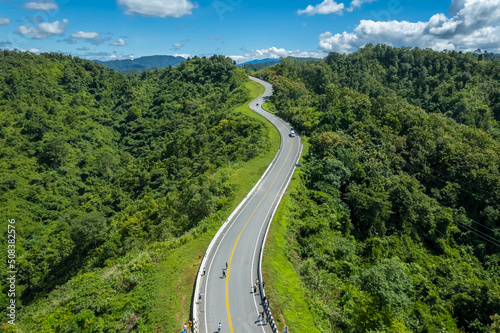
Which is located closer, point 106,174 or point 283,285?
point 283,285

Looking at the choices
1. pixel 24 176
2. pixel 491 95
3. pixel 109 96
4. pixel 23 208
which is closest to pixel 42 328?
pixel 23 208

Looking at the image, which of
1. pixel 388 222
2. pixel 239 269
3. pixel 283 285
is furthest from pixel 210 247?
pixel 388 222

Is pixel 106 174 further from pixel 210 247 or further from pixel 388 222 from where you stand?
pixel 388 222

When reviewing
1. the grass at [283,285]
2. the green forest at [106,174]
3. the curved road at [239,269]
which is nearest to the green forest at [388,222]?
the grass at [283,285]

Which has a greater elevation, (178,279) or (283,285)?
(283,285)

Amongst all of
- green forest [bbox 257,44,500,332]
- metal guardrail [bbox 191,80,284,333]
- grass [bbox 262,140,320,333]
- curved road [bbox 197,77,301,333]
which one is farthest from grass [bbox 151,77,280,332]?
green forest [bbox 257,44,500,332]

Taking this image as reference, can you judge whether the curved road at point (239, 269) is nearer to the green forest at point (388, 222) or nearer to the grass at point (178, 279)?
the grass at point (178, 279)

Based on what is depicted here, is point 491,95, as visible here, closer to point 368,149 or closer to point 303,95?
point 303,95
